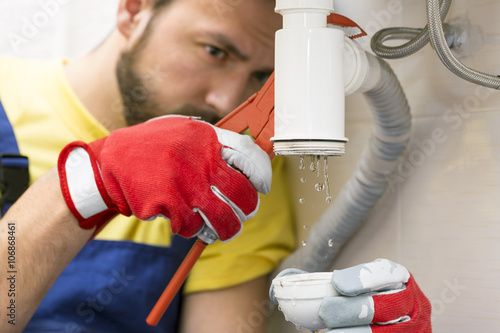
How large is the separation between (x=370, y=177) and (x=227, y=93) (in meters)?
0.46

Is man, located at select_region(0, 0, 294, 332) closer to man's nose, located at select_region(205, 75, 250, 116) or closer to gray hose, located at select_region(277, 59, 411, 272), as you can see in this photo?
man's nose, located at select_region(205, 75, 250, 116)

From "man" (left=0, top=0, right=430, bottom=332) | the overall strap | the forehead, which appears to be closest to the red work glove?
"man" (left=0, top=0, right=430, bottom=332)

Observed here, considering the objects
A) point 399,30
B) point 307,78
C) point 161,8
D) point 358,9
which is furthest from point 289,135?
point 161,8

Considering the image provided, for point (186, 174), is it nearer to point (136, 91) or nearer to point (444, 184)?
point (444, 184)

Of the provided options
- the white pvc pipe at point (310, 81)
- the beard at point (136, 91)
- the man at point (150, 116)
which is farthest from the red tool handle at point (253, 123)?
the beard at point (136, 91)

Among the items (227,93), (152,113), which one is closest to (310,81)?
(227,93)

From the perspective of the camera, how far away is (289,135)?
0.74m

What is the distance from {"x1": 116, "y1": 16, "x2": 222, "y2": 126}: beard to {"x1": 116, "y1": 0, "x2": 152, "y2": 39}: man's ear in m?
0.04

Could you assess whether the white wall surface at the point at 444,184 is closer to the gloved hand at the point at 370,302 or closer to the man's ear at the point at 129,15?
the gloved hand at the point at 370,302

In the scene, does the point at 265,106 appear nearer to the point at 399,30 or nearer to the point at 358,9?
the point at 399,30

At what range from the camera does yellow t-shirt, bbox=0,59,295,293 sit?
1384mm

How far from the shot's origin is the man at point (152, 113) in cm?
135

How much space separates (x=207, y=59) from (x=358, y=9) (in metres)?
0.38

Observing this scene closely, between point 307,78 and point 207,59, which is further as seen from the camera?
point 207,59
